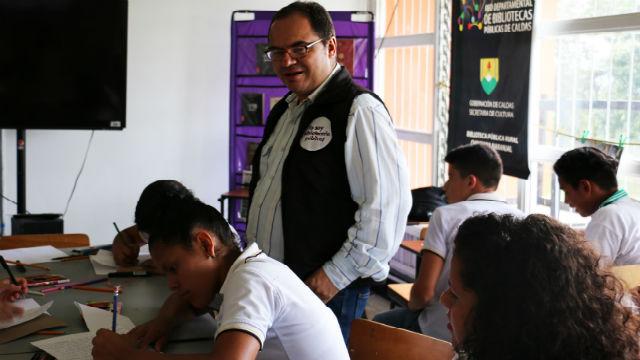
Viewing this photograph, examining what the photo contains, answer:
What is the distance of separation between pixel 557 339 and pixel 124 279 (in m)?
1.74

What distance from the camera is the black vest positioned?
2.21m

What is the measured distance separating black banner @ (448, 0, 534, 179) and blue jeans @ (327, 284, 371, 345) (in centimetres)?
202

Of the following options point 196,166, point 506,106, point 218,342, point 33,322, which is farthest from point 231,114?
point 218,342

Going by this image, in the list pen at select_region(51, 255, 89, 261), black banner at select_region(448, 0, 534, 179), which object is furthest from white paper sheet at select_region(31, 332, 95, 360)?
black banner at select_region(448, 0, 534, 179)

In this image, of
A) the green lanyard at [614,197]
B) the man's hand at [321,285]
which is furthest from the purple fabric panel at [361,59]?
the man's hand at [321,285]

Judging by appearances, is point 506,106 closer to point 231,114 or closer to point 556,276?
point 231,114

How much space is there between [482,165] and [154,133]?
129 inches

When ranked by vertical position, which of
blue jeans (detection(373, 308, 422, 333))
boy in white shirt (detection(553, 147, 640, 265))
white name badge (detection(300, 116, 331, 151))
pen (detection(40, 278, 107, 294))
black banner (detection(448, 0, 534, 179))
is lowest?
blue jeans (detection(373, 308, 422, 333))

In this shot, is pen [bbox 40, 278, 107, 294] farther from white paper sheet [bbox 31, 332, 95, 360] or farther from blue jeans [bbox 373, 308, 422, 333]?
blue jeans [bbox 373, 308, 422, 333]

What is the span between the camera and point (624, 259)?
2768 mm

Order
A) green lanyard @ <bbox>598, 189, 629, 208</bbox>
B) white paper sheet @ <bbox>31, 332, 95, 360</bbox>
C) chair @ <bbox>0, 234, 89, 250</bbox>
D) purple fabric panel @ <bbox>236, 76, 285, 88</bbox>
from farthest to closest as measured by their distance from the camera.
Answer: purple fabric panel @ <bbox>236, 76, 285, 88</bbox> → chair @ <bbox>0, 234, 89, 250</bbox> → green lanyard @ <bbox>598, 189, 629, 208</bbox> → white paper sheet @ <bbox>31, 332, 95, 360</bbox>

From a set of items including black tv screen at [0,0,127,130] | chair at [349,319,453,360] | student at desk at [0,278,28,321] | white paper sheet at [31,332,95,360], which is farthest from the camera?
black tv screen at [0,0,127,130]

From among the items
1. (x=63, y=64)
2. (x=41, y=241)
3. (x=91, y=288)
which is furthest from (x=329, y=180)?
(x=63, y=64)

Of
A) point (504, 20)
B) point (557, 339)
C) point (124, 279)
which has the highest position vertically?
A: point (504, 20)
